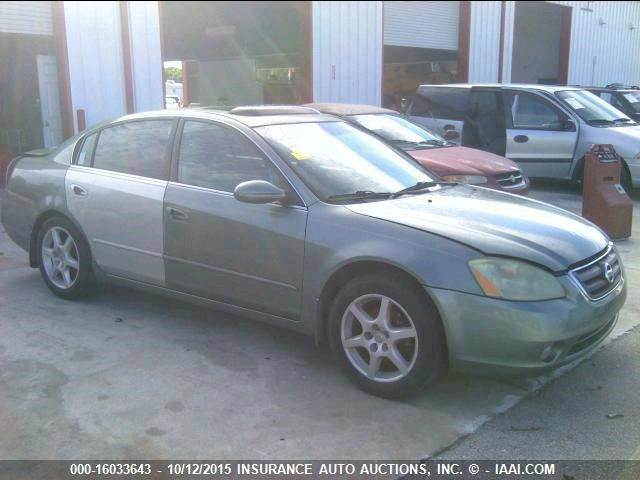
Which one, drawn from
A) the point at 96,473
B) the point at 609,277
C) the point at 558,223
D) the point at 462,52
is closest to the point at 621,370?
the point at 609,277

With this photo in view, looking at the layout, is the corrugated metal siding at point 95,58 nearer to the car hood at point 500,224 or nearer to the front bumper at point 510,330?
the car hood at point 500,224

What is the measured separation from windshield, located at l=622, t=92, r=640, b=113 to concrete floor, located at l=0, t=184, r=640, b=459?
9271mm

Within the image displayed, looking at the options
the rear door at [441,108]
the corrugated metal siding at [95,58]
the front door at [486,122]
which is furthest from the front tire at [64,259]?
the front door at [486,122]

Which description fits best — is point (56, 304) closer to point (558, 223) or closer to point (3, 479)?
point (3, 479)

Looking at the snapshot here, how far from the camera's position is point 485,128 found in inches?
407

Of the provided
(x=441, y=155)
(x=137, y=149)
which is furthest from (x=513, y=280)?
(x=441, y=155)

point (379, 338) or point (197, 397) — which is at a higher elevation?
point (379, 338)

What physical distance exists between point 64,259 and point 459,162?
4.28m

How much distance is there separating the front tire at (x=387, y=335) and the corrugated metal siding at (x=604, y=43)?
19899mm

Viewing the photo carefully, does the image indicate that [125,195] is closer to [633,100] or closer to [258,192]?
[258,192]

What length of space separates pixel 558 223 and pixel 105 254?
3.13m

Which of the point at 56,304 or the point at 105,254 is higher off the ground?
the point at 105,254

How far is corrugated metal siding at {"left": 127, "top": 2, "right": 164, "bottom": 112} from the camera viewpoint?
11250 mm

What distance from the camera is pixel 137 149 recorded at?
4.84 metres
